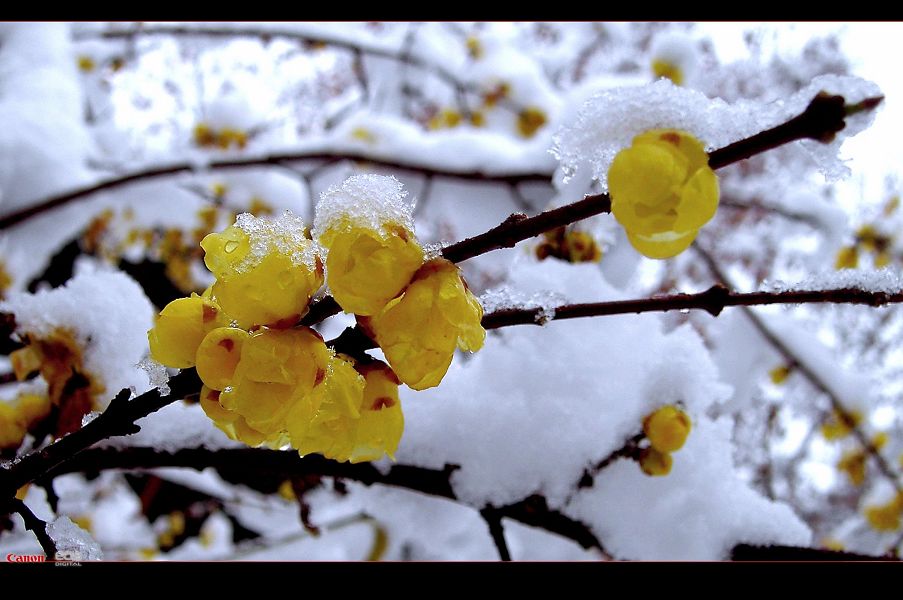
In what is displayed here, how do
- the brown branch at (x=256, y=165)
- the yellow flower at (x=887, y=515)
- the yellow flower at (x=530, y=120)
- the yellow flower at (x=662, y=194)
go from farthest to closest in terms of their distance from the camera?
the yellow flower at (x=530, y=120), the yellow flower at (x=887, y=515), the brown branch at (x=256, y=165), the yellow flower at (x=662, y=194)

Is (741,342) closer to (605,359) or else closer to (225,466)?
(605,359)

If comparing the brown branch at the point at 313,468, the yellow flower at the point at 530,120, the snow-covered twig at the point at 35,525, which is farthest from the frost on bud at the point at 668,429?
the yellow flower at the point at 530,120

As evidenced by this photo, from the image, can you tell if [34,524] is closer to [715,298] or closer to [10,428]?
[10,428]

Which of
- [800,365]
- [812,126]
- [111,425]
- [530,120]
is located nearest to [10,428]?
[111,425]

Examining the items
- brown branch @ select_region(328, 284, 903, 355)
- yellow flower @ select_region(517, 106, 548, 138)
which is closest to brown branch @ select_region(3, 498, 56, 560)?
brown branch @ select_region(328, 284, 903, 355)

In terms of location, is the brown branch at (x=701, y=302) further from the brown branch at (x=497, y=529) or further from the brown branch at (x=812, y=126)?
the brown branch at (x=497, y=529)

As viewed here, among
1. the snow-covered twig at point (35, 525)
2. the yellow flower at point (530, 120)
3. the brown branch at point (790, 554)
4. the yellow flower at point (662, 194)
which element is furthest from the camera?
the yellow flower at point (530, 120)

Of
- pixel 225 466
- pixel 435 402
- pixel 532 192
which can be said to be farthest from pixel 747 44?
pixel 225 466
